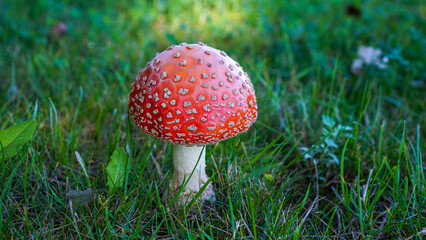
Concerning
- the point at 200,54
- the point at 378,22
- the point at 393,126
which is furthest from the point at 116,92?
the point at 378,22

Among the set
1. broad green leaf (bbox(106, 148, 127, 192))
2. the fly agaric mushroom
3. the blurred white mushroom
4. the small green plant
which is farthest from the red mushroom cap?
the blurred white mushroom

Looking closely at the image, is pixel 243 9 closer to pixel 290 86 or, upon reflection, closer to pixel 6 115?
pixel 290 86

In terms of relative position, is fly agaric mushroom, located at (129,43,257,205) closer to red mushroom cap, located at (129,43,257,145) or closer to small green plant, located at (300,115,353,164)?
red mushroom cap, located at (129,43,257,145)

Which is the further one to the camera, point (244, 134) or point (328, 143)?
point (244, 134)

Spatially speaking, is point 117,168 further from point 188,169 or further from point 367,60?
point 367,60

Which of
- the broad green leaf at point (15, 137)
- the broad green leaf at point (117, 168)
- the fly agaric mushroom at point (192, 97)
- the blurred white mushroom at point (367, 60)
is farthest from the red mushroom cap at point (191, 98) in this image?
the blurred white mushroom at point (367, 60)

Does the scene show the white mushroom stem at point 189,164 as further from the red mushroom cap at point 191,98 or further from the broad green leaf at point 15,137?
the broad green leaf at point 15,137

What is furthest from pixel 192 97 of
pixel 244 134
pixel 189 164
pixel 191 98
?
pixel 244 134
